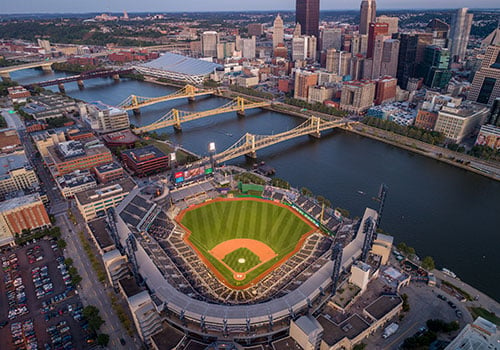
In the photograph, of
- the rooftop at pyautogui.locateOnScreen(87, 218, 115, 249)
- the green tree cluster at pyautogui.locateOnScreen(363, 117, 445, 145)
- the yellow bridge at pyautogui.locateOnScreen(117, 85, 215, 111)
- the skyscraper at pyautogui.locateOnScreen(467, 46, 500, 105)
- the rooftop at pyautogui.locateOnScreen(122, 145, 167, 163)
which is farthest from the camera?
the yellow bridge at pyautogui.locateOnScreen(117, 85, 215, 111)

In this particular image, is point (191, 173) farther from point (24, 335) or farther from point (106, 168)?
point (24, 335)

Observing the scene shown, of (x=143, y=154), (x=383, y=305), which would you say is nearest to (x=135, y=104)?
(x=143, y=154)

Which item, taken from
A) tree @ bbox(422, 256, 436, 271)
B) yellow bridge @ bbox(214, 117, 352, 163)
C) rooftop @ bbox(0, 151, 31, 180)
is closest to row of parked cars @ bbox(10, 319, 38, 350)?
rooftop @ bbox(0, 151, 31, 180)

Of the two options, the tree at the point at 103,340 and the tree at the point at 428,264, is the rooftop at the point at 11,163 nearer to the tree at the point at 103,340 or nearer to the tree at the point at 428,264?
the tree at the point at 103,340

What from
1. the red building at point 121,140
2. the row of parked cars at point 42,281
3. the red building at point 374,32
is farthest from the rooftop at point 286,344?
the red building at point 374,32

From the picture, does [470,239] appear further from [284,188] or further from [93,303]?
[93,303]

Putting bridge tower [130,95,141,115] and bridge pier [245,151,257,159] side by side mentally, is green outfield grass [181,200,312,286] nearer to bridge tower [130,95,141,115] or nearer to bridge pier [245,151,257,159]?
bridge pier [245,151,257,159]
